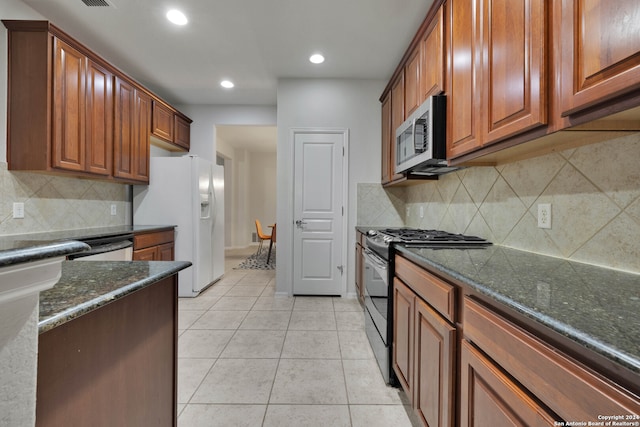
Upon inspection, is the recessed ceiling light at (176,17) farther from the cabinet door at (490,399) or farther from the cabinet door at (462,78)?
the cabinet door at (490,399)

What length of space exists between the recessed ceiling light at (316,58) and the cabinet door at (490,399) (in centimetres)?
294

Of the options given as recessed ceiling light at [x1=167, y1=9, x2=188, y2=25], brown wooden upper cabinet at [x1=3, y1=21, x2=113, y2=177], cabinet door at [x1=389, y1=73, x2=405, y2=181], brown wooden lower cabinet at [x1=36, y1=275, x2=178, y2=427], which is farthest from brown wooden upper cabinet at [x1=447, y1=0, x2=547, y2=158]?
brown wooden upper cabinet at [x1=3, y1=21, x2=113, y2=177]

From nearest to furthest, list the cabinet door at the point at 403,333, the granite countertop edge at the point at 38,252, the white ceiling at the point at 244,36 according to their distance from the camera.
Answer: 1. the granite countertop edge at the point at 38,252
2. the cabinet door at the point at 403,333
3. the white ceiling at the point at 244,36

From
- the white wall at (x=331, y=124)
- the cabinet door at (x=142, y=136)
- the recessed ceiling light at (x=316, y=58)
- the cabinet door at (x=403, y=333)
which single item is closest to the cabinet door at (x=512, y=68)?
the cabinet door at (x=403, y=333)

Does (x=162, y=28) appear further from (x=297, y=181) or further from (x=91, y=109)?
(x=297, y=181)

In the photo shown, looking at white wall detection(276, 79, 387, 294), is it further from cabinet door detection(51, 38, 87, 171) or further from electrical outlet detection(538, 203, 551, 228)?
electrical outlet detection(538, 203, 551, 228)

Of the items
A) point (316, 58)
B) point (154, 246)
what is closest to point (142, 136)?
point (154, 246)

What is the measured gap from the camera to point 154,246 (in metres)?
3.09

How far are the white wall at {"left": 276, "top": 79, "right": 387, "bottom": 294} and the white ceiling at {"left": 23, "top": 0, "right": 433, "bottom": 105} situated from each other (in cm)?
15

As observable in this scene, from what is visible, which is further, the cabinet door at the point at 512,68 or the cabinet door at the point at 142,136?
the cabinet door at the point at 142,136

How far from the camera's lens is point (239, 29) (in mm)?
2572

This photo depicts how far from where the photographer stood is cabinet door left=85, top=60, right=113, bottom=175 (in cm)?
257

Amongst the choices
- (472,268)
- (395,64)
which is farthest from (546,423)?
(395,64)

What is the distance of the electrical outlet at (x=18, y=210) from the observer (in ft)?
7.23
